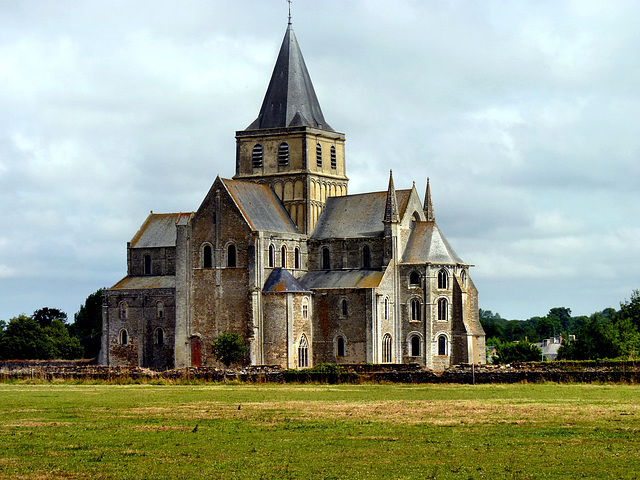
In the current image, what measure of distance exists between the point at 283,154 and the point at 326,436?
61.7 metres

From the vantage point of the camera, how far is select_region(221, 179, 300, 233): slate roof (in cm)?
8344

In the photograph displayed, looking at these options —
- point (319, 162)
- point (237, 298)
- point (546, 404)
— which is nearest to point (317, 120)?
point (319, 162)

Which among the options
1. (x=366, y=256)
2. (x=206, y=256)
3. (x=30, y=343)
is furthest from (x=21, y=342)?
(x=366, y=256)

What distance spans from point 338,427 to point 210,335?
52095 mm

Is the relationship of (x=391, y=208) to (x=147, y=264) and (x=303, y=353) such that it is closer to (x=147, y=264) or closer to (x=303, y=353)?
(x=303, y=353)


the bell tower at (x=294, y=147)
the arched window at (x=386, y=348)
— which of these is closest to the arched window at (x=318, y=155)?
the bell tower at (x=294, y=147)

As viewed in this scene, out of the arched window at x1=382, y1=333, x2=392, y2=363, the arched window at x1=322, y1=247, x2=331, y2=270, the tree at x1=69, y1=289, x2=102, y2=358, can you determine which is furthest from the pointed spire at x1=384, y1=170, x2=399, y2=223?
the tree at x1=69, y1=289, x2=102, y2=358

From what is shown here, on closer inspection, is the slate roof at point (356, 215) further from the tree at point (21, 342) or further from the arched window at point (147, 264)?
the tree at point (21, 342)

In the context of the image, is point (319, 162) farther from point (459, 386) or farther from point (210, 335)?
point (459, 386)

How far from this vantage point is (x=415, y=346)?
83.1 metres

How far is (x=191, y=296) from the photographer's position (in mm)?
84188

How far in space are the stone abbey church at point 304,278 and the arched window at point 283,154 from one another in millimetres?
80

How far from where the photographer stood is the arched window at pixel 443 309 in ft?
272

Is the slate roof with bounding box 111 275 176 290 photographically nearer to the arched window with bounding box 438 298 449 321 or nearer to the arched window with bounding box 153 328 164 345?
the arched window with bounding box 153 328 164 345
